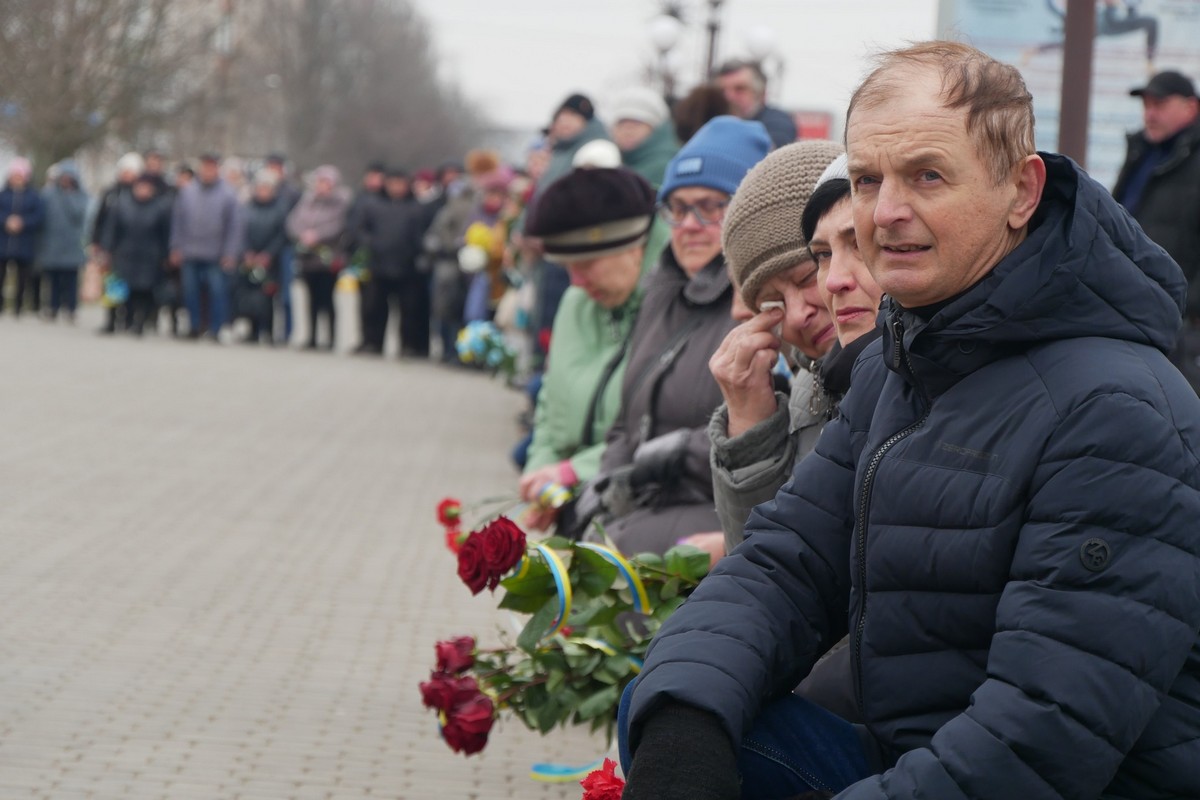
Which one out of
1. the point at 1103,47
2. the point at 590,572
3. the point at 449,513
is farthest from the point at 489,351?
the point at 590,572

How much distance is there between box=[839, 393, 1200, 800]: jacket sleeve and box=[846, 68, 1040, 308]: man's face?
1.18 ft

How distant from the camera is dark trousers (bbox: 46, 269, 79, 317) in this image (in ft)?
85.0

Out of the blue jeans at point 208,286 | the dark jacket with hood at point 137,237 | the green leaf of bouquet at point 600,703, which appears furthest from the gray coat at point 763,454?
the dark jacket with hood at point 137,237

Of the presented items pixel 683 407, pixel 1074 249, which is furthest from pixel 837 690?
pixel 683 407

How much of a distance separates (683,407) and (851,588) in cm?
219

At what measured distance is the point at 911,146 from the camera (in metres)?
2.74

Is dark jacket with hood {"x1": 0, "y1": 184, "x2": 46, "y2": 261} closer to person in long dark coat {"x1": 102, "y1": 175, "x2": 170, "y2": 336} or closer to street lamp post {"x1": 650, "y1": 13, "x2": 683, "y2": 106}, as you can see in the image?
person in long dark coat {"x1": 102, "y1": 175, "x2": 170, "y2": 336}

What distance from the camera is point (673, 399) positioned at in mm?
5203

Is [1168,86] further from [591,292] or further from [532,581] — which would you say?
[532,581]

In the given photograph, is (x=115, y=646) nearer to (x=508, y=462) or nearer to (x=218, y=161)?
(x=508, y=462)

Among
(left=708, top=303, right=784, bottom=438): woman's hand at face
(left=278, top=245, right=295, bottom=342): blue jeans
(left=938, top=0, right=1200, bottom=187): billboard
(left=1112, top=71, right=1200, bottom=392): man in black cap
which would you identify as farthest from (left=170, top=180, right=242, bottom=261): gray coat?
(left=708, top=303, right=784, bottom=438): woman's hand at face

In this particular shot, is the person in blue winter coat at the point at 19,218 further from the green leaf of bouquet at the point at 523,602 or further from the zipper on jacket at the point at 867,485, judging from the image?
the zipper on jacket at the point at 867,485

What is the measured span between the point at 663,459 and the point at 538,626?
0.77 m

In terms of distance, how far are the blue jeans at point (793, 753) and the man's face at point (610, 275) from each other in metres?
3.43
